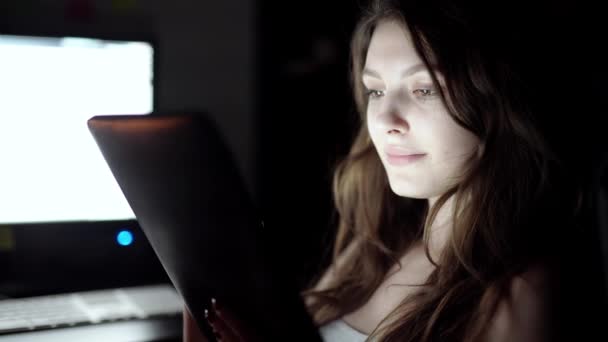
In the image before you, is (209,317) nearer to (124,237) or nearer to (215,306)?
(215,306)

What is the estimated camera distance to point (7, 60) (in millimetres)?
937

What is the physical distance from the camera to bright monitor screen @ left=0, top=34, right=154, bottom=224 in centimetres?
94

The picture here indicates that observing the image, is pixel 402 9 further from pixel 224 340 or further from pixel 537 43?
pixel 537 43

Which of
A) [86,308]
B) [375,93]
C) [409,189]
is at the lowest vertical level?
[86,308]

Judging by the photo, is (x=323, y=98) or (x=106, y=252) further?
(x=323, y=98)

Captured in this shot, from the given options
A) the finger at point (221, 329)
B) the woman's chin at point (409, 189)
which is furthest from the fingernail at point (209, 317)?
the woman's chin at point (409, 189)

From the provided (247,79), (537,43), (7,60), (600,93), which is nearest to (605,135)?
(600,93)

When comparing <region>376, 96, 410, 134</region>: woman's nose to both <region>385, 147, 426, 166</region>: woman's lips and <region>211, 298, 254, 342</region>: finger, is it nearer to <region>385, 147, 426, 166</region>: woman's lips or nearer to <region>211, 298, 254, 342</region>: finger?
<region>385, 147, 426, 166</region>: woman's lips

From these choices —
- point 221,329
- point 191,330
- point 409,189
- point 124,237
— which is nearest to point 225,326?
point 221,329

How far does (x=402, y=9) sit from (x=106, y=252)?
0.60 m

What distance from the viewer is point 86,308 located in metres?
0.87

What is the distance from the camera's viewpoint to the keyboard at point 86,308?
0.81 meters

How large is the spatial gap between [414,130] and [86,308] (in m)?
0.49

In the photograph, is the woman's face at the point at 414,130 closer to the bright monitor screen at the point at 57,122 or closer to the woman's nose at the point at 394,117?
the woman's nose at the point at 394,117
